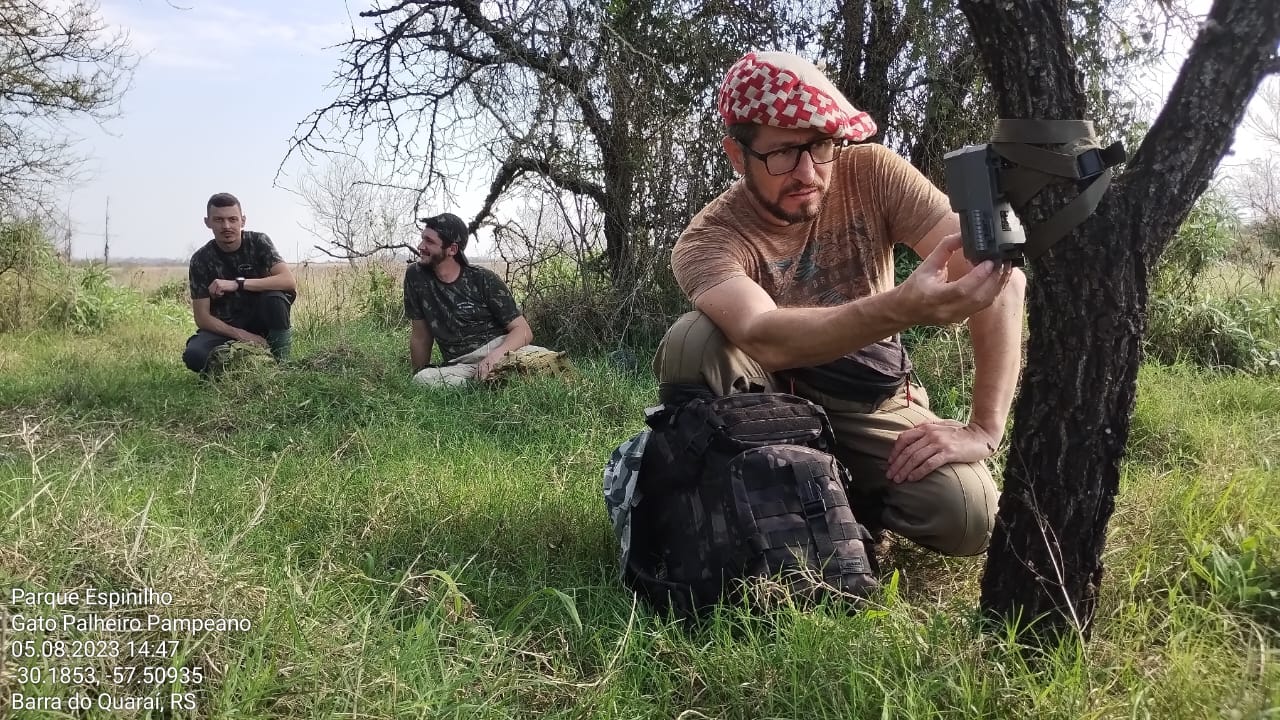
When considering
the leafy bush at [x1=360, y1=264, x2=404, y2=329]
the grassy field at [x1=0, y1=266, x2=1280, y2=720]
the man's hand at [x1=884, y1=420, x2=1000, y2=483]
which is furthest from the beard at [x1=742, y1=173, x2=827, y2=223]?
the leafy bush at [x1=360, y1=264, x2=404, y2=329]

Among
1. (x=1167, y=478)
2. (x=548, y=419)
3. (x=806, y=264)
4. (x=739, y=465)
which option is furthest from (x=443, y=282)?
(x=1167, y=478)

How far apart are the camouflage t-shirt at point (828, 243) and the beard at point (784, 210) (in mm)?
33

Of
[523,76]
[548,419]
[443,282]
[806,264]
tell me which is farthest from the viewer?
[523,76]

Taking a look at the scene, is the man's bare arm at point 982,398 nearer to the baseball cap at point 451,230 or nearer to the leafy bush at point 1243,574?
the leafy bush at point 1243,574

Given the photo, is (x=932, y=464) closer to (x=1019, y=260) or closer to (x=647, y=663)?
(x=1019, y=260)

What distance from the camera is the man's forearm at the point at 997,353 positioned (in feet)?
7.27

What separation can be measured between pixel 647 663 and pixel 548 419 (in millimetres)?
2449

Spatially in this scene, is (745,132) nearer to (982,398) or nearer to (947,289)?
(947,289)

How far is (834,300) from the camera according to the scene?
247 cm

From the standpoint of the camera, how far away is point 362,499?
2.87 m

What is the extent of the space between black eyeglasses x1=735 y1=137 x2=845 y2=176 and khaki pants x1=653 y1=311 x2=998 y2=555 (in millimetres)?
495

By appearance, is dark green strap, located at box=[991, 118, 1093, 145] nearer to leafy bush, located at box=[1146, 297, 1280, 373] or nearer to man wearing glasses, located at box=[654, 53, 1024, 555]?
man wearing glasses, located at box=[654, 53, 1024, 555]

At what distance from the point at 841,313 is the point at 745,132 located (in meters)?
0.72

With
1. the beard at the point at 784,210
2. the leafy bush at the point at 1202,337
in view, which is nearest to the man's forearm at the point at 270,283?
the beard at the point at 784,210
